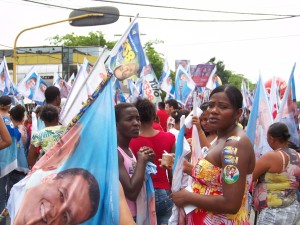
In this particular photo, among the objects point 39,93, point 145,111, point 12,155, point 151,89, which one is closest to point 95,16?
point 39,93

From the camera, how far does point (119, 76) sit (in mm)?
7461

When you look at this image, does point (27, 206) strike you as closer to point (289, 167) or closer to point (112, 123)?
point (112, 123)

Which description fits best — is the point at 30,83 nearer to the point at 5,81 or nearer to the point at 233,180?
the point at 5,81

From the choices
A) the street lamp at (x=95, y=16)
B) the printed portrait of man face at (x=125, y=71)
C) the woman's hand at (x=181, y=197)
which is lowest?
the woman's hand at (x=181, y=197)

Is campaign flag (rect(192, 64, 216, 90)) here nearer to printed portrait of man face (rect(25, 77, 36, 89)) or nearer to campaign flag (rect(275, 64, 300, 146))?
printed portrait of man face (rect(25, 77, 36, 89))

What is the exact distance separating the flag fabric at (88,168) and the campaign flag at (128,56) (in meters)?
4.48

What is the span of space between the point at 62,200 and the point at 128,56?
531 centimetres

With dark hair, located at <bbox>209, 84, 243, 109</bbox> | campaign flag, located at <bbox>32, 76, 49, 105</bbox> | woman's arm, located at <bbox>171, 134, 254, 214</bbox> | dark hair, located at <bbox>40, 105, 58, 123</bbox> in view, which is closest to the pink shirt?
woman's arm, located at <bbox>171, 134, 254, 214</bbox>

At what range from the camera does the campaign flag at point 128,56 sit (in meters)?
7.33

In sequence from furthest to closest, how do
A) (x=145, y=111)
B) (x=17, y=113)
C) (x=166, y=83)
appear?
(x=166, y=83), (x=17, y=113), (x=145, y=111)

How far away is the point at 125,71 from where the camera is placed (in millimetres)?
7516

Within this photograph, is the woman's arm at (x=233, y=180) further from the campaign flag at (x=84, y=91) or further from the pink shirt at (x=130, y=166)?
the campaign flag at (x=84, y=91)

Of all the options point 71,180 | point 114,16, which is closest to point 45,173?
point 71,180

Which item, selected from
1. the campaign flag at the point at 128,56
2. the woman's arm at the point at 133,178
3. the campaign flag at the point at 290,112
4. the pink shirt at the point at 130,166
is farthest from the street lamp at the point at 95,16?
the woman's arm at the point at 133,178
